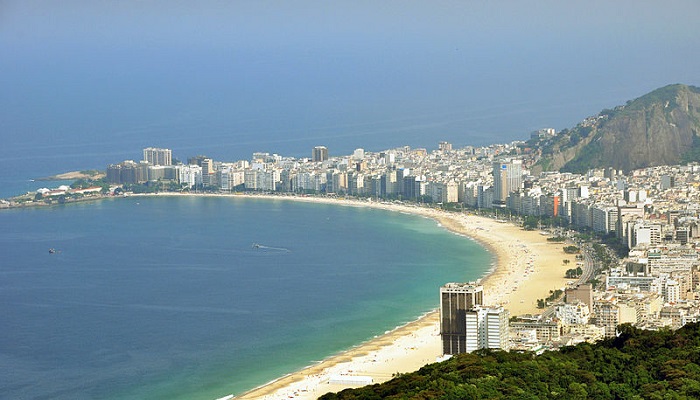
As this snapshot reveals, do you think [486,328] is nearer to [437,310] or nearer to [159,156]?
[437,310]

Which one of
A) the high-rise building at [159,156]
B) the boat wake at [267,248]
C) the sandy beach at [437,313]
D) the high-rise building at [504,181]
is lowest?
the sandy beach at [437,313]

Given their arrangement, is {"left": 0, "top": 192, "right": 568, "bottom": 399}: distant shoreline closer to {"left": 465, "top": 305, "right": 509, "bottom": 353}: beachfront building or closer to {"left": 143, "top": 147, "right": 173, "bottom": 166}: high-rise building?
{"left": 465, "top": 305, "right": 509, "bottom": 353}: beachfront building

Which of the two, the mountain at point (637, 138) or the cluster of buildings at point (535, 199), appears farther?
the mountain at point (637, 138)

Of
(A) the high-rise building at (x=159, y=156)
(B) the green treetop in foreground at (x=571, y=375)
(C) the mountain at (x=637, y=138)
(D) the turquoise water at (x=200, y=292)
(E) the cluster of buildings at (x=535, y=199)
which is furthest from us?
(A) the high-rise building at (x=159, y=156)

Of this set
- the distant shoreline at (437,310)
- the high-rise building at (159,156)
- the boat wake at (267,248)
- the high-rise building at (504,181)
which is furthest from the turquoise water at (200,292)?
the high-rise building at (159,156)

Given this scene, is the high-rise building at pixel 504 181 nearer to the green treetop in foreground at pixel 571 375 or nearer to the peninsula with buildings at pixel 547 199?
the peninsula with buildings at pixel 547 199

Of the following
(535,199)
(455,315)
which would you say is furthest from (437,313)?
(535,199)
